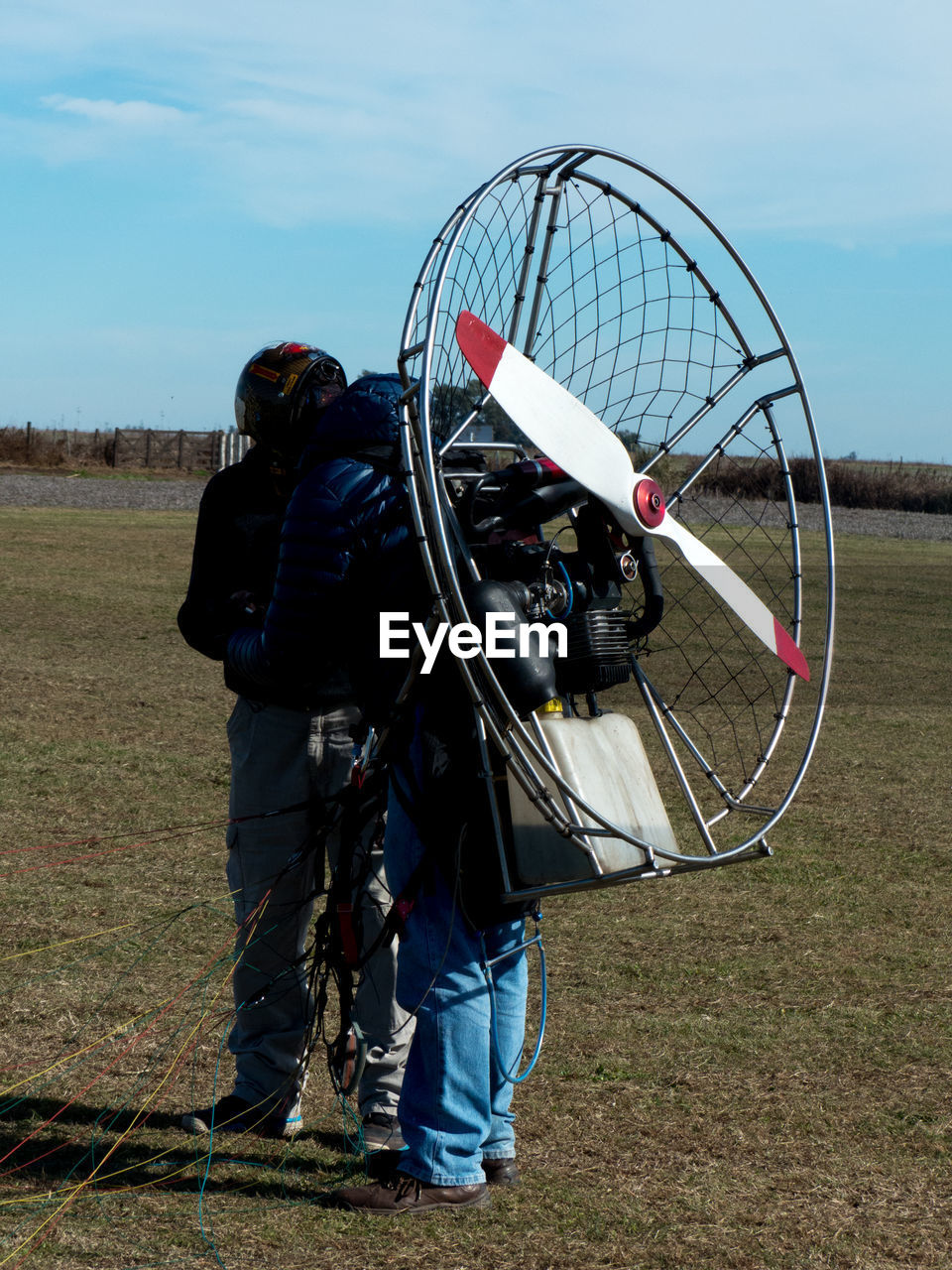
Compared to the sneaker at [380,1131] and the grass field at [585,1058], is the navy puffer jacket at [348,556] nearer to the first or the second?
the sneaker at [380,1131]

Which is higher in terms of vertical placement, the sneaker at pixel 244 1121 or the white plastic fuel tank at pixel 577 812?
the white plastic fuel tank at pixel 577 812

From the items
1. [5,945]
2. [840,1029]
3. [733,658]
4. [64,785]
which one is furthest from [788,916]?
[733,658]

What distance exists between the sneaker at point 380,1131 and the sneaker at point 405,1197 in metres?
0.38

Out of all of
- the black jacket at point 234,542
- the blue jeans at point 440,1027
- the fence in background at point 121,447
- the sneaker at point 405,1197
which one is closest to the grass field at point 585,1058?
the sneaker at point 405,1197

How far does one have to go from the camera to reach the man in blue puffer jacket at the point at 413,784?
10.3ft

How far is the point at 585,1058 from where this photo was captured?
14.1ft

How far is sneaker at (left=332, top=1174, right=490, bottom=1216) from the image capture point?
10.3ft

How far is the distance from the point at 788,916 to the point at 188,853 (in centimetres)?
272

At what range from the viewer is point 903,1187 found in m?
3.51

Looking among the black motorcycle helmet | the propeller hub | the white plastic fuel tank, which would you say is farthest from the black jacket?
the propeller hub

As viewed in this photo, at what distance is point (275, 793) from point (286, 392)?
3.57ft

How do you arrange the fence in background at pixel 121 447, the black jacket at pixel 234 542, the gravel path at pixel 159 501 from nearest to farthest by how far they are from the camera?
the black jacket at pixel 234 542 < the gravel path at pixel 159 501 < the fence in background at pixel 121 447

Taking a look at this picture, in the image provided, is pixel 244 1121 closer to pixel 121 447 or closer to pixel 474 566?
pixel 474 566

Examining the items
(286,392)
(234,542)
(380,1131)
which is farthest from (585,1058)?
(286,392)
